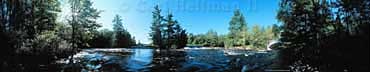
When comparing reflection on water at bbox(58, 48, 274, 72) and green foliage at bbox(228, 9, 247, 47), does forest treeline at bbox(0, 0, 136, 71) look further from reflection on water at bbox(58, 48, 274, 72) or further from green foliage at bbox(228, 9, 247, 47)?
green foliage at bbox(228, 9, 247, 47)

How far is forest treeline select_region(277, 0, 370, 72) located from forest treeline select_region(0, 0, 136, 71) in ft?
43.0

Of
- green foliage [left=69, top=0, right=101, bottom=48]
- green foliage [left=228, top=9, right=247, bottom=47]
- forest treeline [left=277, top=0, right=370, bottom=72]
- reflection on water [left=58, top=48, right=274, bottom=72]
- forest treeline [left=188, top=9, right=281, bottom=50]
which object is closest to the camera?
forest treeline [left=277, top=0, right=370, bottom=72]

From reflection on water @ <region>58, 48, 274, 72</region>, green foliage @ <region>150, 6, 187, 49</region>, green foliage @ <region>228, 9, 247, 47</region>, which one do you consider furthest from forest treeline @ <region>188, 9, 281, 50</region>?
reflection on water @ <region>58, 48, 274, 72</region>

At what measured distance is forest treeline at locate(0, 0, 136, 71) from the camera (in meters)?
16.2

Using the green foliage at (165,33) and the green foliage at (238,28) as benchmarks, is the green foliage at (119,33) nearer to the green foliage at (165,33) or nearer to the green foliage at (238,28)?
the green foliage at (165,33)

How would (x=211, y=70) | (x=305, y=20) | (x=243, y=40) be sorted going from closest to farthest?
(x=211, y=70) → (x=305, y=20) → (x=243, y=40)

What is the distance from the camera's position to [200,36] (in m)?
90.5

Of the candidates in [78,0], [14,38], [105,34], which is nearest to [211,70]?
[14,38]

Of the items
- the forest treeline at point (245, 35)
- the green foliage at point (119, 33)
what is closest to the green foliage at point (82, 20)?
the green foliage at point (119, 33)

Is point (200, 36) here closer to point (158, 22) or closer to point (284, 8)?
point (158, 22)

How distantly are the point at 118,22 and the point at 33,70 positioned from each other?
143 feet

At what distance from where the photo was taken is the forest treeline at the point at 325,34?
38.7 ft

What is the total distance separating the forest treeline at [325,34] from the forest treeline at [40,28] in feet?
43.0

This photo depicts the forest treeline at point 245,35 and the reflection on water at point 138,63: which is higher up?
the forest treeline at point 245,35
